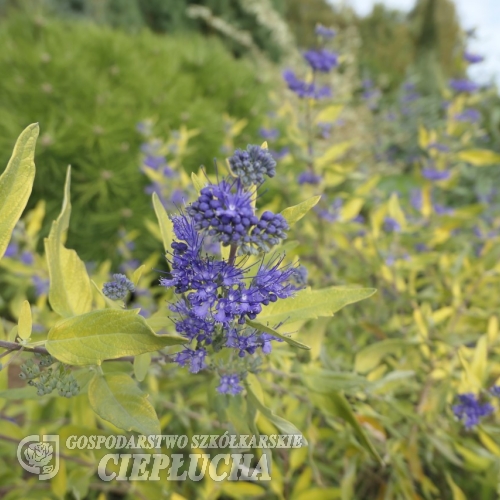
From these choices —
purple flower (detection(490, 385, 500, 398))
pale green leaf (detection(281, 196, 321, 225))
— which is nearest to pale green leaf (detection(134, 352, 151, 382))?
pale green leaf (detection(281, 196, 321, 225))

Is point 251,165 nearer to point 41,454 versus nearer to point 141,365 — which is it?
point 141,365

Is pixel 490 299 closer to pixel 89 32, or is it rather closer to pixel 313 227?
pixel 313 227

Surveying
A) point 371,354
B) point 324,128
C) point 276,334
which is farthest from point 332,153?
point 276,334

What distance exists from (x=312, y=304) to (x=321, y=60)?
0.97m

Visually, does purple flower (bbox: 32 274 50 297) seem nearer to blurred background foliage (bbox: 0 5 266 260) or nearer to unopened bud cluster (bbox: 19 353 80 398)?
blurred background foliage (bbox: 0 5 266 260)

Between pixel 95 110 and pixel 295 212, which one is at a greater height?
pixel 95 110

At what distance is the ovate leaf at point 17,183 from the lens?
19.3 inches

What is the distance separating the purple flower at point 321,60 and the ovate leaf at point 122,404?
1.09 m

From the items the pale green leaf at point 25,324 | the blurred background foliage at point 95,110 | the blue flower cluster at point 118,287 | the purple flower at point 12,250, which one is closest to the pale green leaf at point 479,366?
the blue flower cluster at point 118,287

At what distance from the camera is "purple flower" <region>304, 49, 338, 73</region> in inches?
51.4

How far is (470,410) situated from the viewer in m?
0.86

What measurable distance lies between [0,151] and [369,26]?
319 inches

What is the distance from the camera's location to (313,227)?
168cm

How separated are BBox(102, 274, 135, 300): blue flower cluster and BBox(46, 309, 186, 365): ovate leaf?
0.13 meters
